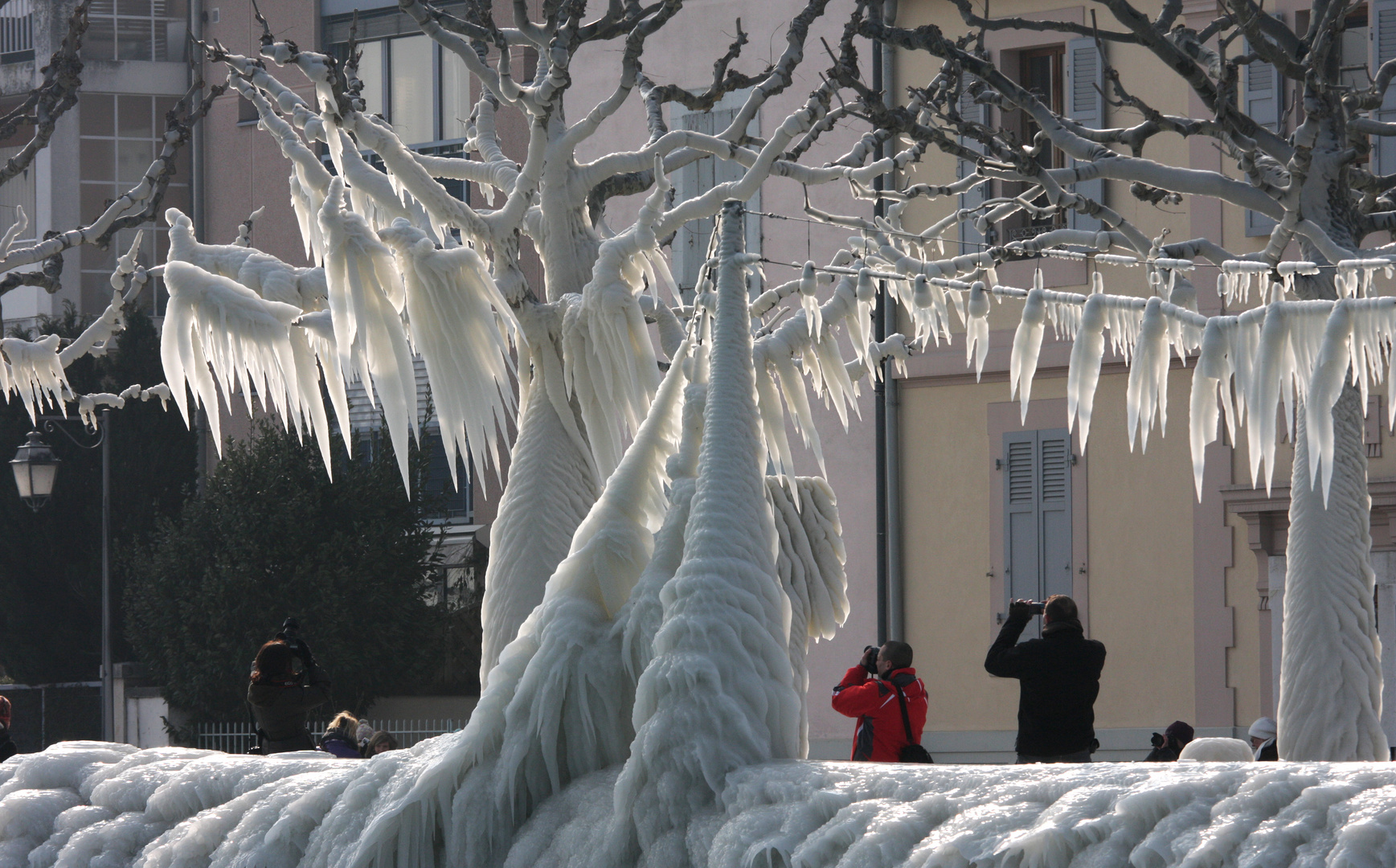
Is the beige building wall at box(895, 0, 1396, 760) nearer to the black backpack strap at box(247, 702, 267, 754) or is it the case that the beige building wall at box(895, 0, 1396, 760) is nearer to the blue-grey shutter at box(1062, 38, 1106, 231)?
the blue-grey shutter at box(1062, 38, 1106, 231)

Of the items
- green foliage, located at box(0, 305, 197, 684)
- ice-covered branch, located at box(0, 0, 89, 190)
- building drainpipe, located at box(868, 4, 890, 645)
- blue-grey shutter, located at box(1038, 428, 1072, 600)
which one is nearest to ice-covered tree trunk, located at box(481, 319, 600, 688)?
ice-covered branch, located at box(0, 0, 89, 190)

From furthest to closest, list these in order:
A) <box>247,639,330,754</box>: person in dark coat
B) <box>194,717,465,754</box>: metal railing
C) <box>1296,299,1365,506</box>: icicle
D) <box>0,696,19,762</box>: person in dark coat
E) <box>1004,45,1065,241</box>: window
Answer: <box>194,717,465,754</box>: metal railing → <box>1004,45,1065,241</box>: window → <box>0,696,19,762</box>: person in dark coat → <box>247,639,330,754</box>: person in dark coat → <box>1296,299,1365,506</box>: icicle

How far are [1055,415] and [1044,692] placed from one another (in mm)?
9497

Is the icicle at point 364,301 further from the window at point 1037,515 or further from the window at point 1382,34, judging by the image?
the window at point 1382,34

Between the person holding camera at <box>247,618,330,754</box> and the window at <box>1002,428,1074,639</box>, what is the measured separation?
9272 millimetres

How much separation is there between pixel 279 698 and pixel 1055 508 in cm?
980

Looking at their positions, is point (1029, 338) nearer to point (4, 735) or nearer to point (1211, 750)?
point (1211, 750)

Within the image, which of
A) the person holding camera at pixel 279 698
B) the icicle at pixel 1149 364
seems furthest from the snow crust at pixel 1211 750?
the person holding camera at pixel 279 698

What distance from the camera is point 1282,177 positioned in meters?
8.65

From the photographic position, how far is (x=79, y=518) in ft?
75.2

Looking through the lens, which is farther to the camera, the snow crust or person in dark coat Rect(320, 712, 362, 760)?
person in dark coat Rect(320, 712, 362, 760)

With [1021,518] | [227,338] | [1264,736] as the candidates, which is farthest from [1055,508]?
[227,338]

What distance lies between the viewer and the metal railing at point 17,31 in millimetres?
25203

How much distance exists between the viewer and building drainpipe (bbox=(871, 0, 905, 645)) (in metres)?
17.0
